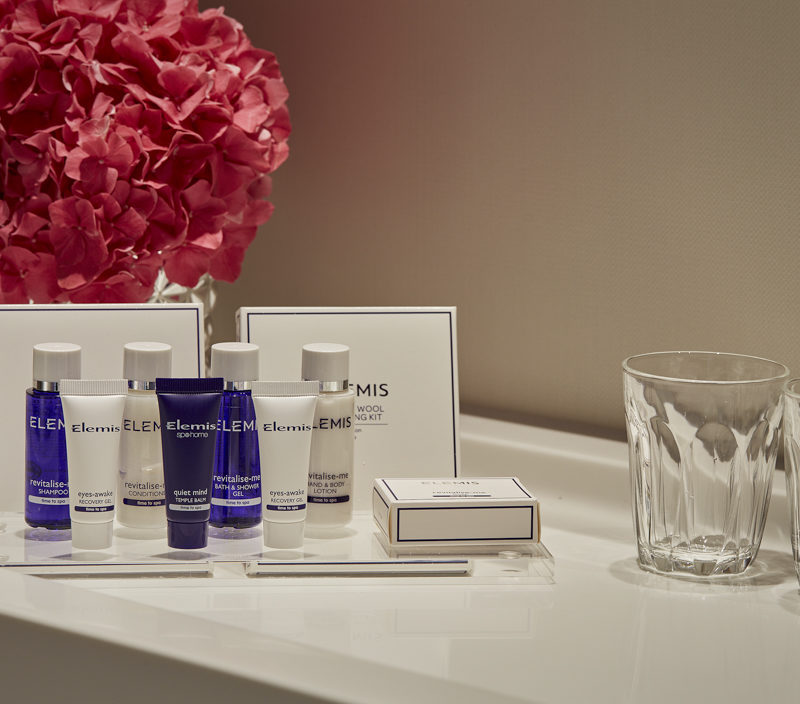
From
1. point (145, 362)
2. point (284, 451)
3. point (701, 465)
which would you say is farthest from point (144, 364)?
point (701, 465)

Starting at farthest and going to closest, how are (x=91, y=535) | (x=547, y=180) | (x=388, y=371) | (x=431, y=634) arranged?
(x=547, y=180) < (x=388, y=371) < (x=91, y=535) < (x=431, y=634)

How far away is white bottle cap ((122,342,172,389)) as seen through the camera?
72 cm

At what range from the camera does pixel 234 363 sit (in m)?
0.72

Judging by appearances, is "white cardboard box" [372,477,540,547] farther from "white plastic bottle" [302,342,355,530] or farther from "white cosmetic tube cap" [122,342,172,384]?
"white cosmetic tube cap" [122,342,172,384]

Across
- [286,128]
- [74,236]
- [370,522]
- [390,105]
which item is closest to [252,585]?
[370,522]

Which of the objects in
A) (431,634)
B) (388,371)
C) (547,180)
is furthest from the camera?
(547,180)

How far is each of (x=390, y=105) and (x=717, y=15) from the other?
32cm

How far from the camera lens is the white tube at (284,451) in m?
0.71

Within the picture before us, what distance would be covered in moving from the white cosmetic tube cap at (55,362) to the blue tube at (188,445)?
7 cm

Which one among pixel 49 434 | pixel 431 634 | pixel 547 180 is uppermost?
pixel 547 180

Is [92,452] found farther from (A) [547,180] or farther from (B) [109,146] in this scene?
(A) [547,180]

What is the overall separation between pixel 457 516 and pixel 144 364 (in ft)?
0.78

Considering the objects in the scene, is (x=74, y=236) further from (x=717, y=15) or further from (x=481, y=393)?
(x=717, y=15)

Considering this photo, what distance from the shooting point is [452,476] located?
82 cm
